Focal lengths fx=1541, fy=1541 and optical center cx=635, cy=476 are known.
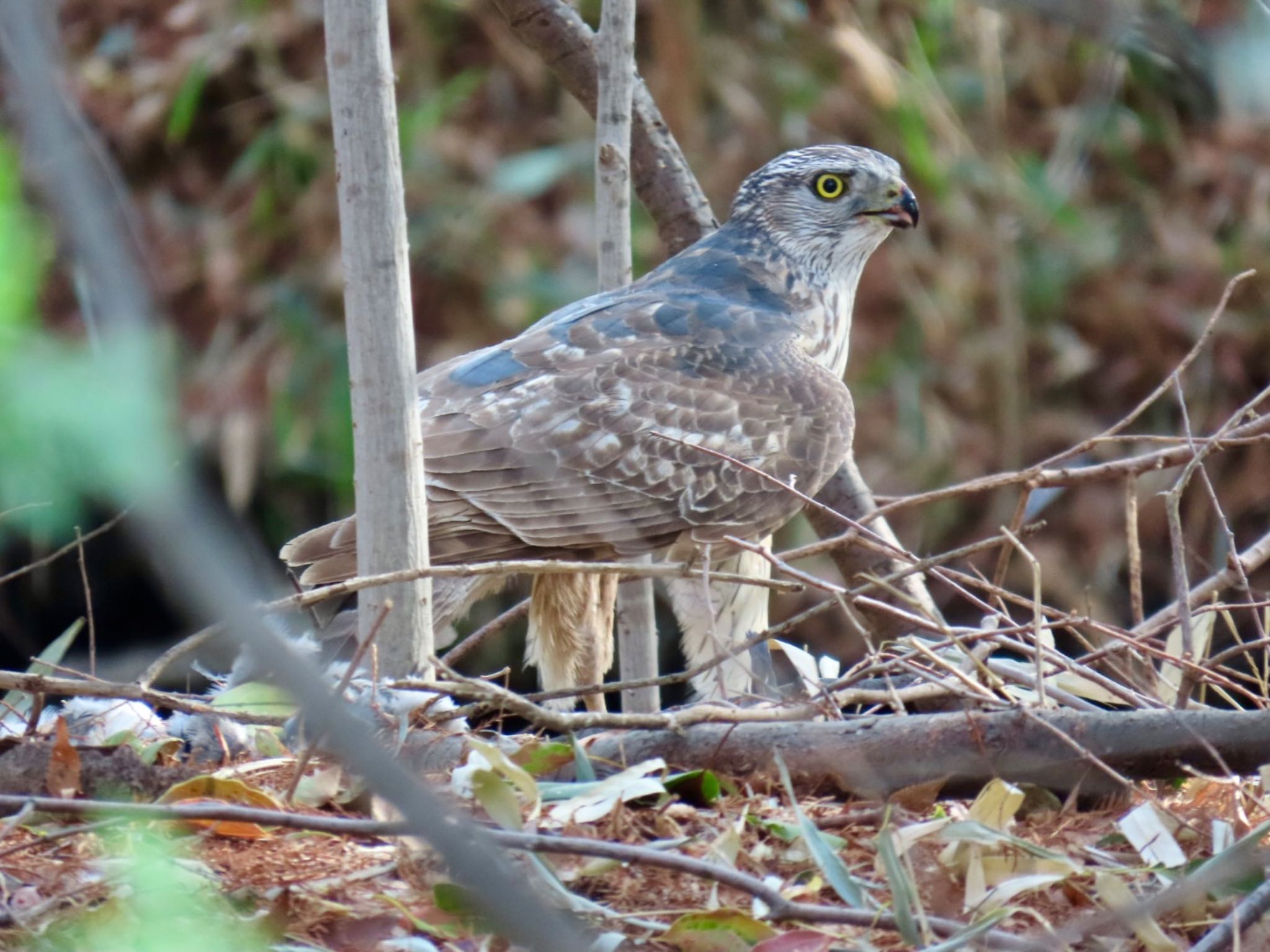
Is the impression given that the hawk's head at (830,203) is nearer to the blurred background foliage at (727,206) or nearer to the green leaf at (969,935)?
the blurred background foliage at (727,206)

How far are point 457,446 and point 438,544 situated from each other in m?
0.18

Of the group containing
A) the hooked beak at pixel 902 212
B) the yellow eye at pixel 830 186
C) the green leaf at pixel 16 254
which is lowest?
the hooked beak at pixel 902 212

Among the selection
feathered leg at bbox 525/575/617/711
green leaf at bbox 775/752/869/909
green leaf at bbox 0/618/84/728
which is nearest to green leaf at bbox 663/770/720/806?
green leaf at bbox 775/752/869/909

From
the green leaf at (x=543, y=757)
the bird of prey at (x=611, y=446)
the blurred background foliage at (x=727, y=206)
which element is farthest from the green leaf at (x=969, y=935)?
the blurred background foliage at (x=727, y=206)

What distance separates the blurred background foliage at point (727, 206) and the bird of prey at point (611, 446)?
149 centimetres

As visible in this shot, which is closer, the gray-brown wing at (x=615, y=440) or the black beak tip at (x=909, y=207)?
the gray-brown wing at (x=615, y=440)

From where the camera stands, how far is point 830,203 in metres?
3.30

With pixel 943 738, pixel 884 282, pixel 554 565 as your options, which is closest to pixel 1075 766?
pixel 943 738

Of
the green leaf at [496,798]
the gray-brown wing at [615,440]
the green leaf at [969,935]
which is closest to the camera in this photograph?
the green leaf at [969,935]

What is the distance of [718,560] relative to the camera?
2887 mm

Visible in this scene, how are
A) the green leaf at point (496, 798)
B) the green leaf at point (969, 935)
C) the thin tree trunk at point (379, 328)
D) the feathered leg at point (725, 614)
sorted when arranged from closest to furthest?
the green leaf at point (969, 935) < the green leaf at point (496, 798) < the thin tree trunk at point (379, 328) < the feathered leg at point (725, 614)

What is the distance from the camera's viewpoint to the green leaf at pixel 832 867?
A: 1.42m

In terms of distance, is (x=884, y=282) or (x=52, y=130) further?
(x=884, y=282)

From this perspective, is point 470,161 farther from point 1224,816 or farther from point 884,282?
point 1224,816
